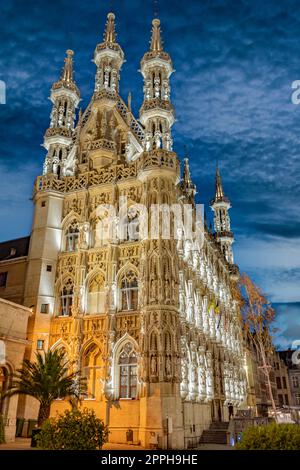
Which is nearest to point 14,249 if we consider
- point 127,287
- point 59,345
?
point 59,345

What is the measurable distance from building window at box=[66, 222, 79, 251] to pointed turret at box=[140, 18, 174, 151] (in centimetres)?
818

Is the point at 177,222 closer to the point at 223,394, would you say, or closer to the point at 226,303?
the point at 223,394

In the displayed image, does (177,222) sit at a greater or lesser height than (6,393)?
greater

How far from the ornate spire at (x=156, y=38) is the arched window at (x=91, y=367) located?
2458 centimetres

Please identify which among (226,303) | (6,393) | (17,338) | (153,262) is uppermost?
(226,303)

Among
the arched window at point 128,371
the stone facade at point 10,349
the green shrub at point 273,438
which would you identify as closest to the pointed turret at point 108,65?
the stone facade at point 10,349

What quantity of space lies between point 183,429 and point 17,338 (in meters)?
11.1

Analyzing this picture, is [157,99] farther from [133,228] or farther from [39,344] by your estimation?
[39,344]

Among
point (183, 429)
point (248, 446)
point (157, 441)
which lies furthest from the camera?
point (183, 429)

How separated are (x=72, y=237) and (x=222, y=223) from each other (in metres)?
26.6

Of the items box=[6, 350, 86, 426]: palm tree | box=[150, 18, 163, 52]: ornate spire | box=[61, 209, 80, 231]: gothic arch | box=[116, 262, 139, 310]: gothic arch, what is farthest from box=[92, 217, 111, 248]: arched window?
box=[150, 18, 163, 52]: ornate spire

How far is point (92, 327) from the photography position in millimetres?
28172

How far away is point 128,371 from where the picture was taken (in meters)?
26.5

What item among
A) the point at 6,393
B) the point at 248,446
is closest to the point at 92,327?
the point at 6,393
